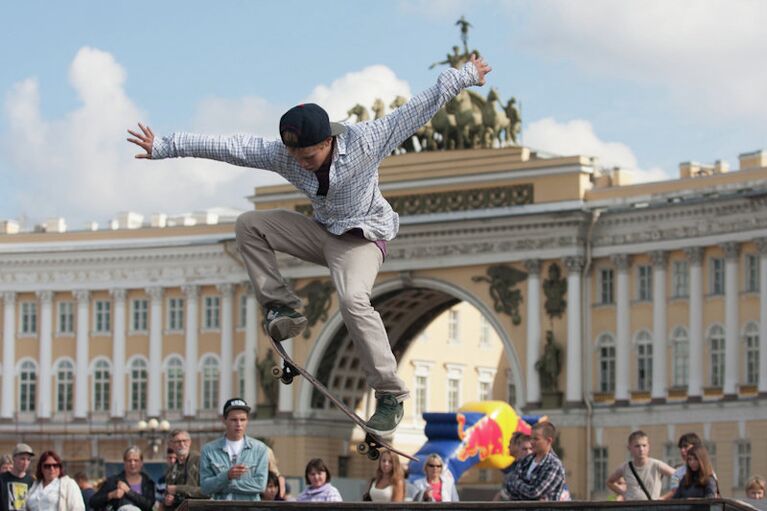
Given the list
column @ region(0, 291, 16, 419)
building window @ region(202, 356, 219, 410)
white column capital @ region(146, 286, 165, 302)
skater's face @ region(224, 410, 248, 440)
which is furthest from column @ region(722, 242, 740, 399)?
skater's face @ region(224, 410, 248, 440)

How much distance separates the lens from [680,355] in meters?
53.4

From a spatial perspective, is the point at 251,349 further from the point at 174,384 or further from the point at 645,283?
the point at 645,283

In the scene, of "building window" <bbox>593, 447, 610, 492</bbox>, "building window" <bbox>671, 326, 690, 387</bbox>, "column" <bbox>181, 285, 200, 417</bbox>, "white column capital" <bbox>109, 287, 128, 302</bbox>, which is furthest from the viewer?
"white column capital" <bbox>109, 287, 128, 302</bbox>

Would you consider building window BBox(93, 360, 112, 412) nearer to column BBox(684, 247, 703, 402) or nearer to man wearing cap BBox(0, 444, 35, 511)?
column BBox(684, 247, 703, 402)

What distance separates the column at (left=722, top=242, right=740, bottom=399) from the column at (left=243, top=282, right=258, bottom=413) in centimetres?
1589

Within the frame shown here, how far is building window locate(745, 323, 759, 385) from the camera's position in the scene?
51062 millimetres

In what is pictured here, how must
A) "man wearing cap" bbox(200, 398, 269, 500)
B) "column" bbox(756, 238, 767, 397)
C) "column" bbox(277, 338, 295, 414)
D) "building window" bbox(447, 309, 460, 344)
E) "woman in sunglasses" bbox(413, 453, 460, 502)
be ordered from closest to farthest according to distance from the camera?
"man wearing cap" bbox(200, 398, 269, 500)
"woman in sunglasses" bbox(413, 453, 460, 502)
"column" bbox(756, 238, 767, 397)
"column" bbox(277, 338, 295, 414)
"building window" bbox(447, 309, 460, 344)

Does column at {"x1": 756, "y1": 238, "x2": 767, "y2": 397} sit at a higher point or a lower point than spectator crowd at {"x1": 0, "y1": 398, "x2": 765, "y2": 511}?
higher

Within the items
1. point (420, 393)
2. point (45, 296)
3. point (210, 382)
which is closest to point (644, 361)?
point (210, 382)

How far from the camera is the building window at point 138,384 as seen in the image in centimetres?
6378

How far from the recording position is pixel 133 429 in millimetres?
62062

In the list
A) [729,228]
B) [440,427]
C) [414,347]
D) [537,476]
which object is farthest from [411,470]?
[414,347]

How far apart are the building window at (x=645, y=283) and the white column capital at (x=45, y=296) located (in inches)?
836

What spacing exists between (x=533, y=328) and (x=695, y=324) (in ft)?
16.4
